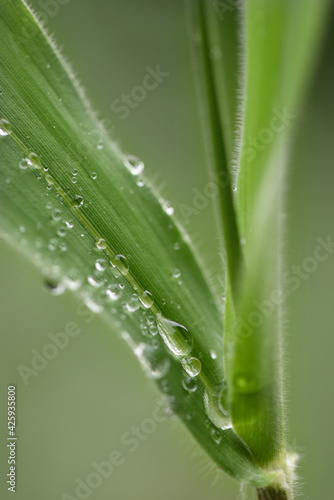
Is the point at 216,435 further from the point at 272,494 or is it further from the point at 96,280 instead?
the point at 96,280

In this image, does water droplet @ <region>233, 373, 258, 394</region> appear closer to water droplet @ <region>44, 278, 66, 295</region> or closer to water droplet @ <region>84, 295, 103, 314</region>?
water droplet @ <region>84, 295, 103, 314</region>

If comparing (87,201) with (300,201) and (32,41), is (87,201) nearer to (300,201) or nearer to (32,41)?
(32,41)

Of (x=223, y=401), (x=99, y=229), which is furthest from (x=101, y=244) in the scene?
(x=223, y=401)

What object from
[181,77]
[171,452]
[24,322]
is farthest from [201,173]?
[171,452]

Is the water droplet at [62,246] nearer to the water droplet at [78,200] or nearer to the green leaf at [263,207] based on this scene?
the water droplet at [78,200]

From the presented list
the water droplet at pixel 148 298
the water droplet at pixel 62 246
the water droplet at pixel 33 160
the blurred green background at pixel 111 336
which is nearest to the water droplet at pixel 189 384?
the water droplet at pixel 148 298

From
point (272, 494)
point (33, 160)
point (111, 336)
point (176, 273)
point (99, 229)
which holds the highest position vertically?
point (33, 160)
